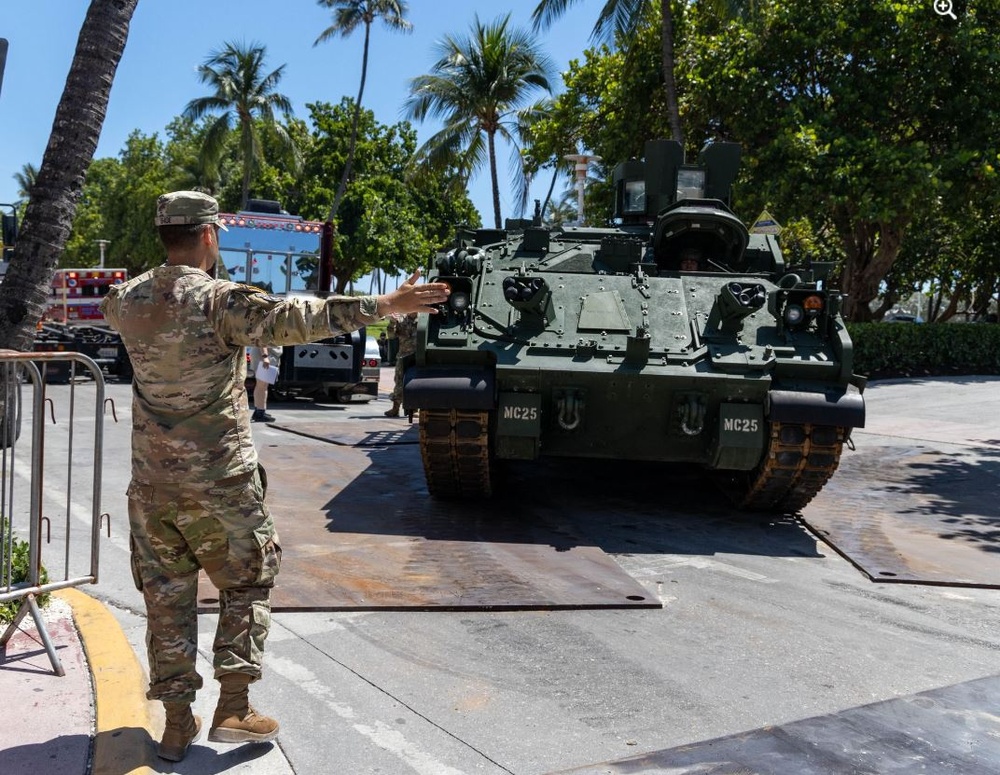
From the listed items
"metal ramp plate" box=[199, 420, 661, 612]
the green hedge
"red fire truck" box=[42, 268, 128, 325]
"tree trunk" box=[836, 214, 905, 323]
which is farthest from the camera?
"red fire truck" box=[42, 268, 128, 325]

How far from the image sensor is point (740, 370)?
23.3 ft

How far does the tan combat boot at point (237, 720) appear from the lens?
141 inches

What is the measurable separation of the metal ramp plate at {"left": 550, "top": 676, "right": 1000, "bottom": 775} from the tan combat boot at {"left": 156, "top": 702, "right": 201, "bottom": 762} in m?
1.29

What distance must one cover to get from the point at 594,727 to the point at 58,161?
376 cm

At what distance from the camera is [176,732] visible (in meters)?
3.55

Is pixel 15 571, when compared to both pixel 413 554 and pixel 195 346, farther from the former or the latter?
pixel 413 554

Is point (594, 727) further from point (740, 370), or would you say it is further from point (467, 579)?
point (740, 370)

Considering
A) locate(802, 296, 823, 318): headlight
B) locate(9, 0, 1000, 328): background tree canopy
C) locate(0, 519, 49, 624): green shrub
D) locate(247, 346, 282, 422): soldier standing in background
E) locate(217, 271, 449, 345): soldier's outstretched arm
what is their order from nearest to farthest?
locate(217, 271, 449, 345): soldier's outstretched arm < locate(0, 519, 49, 624): green shrub < locate(802, 296, 823, 318): headlight < locate(247, 346, 282, 422): soldier standing in background < locate(9, 0, 1000, 328): background tree canopy

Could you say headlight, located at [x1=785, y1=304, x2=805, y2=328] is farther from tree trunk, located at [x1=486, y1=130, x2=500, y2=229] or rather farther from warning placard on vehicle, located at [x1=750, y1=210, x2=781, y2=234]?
tree trunk, located at [x1=486, y1=130, x2=500, y2=229]

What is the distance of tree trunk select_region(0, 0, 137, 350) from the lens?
5.26 metres

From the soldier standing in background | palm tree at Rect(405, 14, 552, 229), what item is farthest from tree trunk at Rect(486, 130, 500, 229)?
the soldier standing in background

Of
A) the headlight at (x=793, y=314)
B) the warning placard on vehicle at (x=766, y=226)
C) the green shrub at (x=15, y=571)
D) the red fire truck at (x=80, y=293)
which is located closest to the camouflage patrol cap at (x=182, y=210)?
the green shrub at (x=15, y=571)

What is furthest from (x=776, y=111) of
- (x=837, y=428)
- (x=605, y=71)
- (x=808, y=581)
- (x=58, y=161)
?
(x=58, y=161)

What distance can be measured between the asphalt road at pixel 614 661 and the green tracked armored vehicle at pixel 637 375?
2.06 ft
